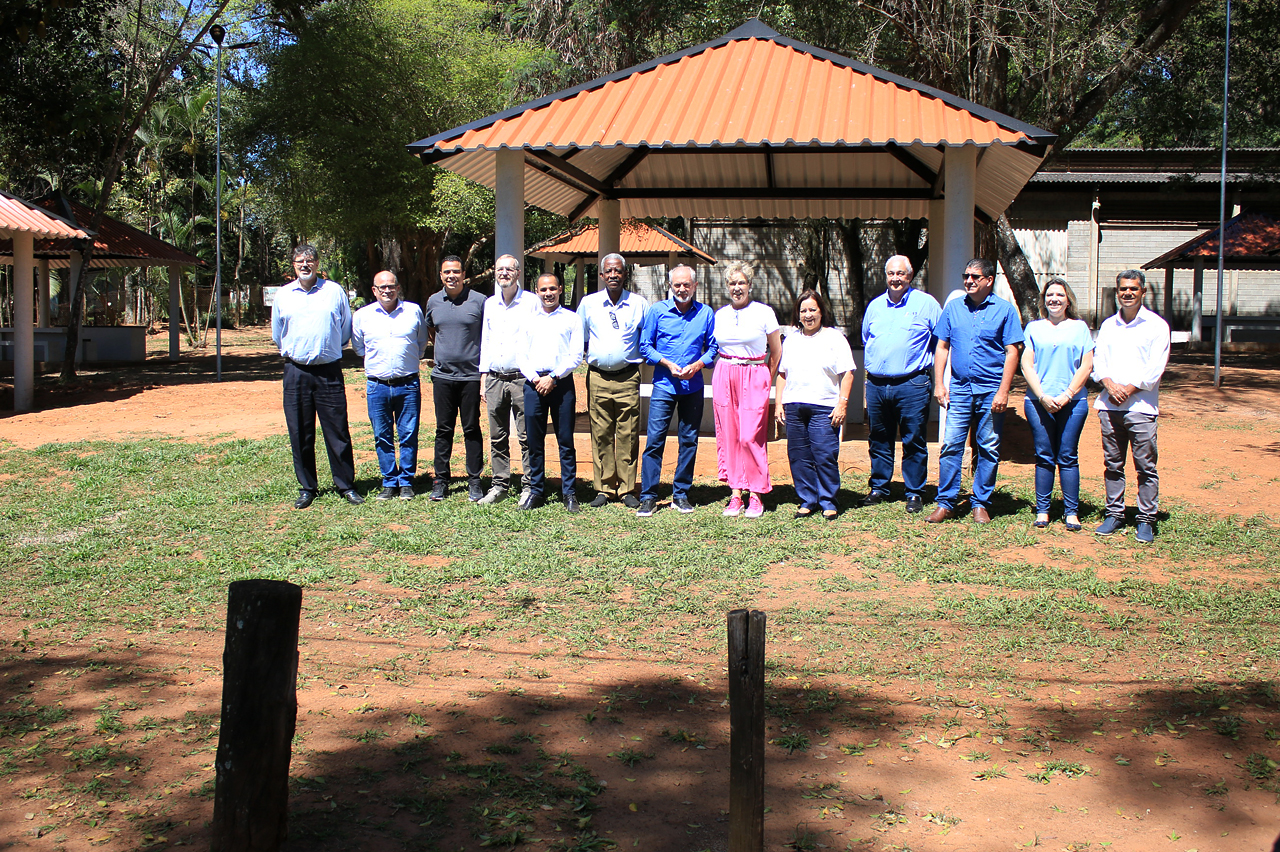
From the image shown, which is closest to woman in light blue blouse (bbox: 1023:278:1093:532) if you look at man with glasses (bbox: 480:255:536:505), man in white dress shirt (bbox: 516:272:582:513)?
man in white dress shirt (bbox: 516:272:582:513)

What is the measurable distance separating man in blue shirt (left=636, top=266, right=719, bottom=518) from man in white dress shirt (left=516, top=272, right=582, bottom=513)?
567 millimetres

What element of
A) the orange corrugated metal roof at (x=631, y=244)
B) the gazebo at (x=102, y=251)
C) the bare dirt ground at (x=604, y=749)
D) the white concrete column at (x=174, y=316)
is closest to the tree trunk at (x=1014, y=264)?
the orange corrugated metal roof at (x=631, y=244)

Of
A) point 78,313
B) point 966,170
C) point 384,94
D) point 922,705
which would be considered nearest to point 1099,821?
point 922,705

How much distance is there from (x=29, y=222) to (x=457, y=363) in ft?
32.9

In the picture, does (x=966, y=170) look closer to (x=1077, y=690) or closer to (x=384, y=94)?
(x=1077, y=690)

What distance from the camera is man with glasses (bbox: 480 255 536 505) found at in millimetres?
8133

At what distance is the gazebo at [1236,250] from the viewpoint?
2211 cm

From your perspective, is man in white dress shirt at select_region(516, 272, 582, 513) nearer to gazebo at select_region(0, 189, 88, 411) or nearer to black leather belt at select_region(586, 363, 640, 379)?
black leather belt at select_region(586, 363, 640, 379)

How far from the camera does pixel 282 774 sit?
3270 mm

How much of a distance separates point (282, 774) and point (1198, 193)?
29.3 metres

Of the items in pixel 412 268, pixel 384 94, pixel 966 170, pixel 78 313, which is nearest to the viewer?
pixel 966 170

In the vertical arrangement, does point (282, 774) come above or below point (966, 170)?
below

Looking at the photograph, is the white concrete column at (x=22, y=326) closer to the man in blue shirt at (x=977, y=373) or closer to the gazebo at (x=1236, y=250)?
the man in blue shirt at (x=977, y=373)

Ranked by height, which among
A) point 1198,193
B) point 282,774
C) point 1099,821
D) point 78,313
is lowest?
point 1099,821
